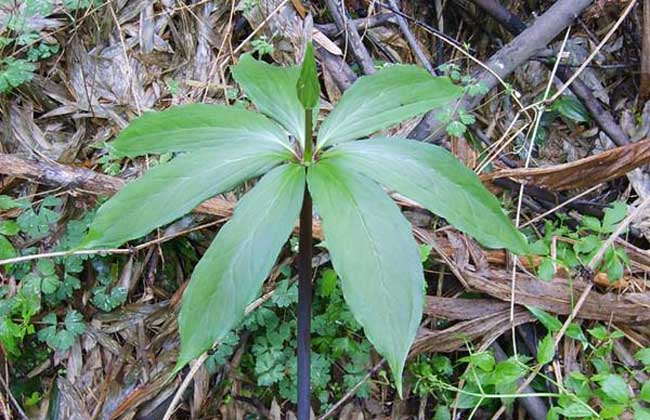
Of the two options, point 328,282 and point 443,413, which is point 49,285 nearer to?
point 328,282

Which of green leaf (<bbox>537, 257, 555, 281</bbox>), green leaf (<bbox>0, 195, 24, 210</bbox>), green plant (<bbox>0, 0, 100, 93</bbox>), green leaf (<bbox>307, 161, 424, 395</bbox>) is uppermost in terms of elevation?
green plant (<bbox>0, 0, 100, 93</bbox>)

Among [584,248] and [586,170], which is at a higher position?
[586,170]

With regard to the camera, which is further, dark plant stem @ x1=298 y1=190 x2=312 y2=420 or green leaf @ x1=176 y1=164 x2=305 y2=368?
dark plant stem @ x1=298 y1=190 x2=312 y2=420

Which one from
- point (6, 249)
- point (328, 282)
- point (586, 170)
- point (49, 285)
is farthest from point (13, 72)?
point (586, 170)

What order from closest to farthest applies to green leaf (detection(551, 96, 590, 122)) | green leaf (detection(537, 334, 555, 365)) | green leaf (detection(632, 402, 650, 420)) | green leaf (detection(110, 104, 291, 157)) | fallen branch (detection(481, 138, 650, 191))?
green leaf (detection(110, 104, 291, 157))
green leaf (detection(632, 402, 650, 420))
green leaf (detection(537, 334, 555, 365))
fallen branch (detection(481, 138, 650, 191))
green leaf (detection(551, 96, 590, 122))

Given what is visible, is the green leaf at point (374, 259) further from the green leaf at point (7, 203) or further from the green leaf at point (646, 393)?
the green leaf at point (7, 203)

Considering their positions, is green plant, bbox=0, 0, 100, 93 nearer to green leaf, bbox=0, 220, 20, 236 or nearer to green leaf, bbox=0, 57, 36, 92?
green leaf, bbox=0, 57, 36, 92

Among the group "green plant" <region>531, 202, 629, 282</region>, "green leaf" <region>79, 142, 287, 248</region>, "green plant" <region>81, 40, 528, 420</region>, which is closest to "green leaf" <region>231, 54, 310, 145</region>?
"green plant" <region>81, 40, 528, 420</region>

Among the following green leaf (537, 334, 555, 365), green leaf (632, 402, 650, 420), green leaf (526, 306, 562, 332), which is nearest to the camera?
green leaf (632, 402, 650, 420)
